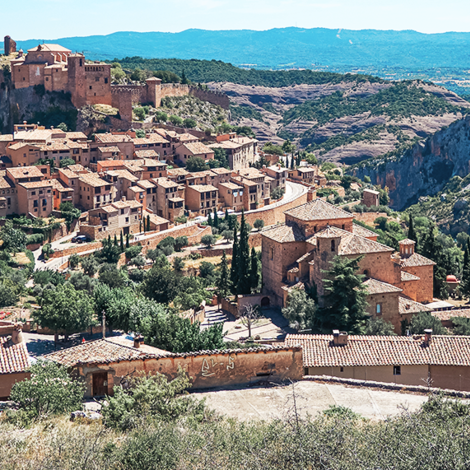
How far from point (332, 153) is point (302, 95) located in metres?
53.8

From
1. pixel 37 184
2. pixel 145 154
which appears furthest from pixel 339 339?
pixel 145 154

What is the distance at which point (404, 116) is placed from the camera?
144875mm

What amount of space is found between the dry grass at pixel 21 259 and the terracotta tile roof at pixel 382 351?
30717 mm

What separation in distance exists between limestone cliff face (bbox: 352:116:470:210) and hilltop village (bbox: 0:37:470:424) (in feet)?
81.0

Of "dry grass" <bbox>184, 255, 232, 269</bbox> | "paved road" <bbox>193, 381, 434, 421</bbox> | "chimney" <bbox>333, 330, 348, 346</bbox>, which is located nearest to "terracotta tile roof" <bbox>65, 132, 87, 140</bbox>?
"dry grass" <bbox>184, 255, 232, 269</bbox>

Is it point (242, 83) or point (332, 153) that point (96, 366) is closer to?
point (332, 153)

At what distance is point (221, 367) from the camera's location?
814 inches

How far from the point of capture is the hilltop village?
23844mm

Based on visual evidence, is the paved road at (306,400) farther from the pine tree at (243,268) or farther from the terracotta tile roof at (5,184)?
the terracotta tile roof at (5,184)

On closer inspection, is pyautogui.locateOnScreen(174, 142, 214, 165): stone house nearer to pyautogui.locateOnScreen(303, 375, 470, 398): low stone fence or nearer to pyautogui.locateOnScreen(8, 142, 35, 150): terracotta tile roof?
pyautogui.locateOnScreen(8, 142, 35, 150): terracotta tile roof

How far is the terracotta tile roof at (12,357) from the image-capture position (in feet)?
69.6

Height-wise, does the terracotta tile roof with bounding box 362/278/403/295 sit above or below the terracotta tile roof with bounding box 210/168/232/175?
above

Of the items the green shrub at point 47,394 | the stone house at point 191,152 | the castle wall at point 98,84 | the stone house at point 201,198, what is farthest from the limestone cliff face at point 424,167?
the green shrub at point 47,394

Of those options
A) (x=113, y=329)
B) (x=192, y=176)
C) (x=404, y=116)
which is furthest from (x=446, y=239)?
(x=404, y=116)
